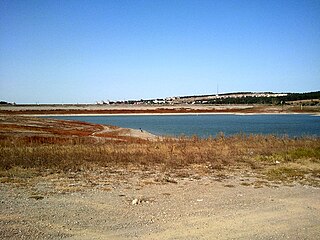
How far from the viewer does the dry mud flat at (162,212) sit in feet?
22.5

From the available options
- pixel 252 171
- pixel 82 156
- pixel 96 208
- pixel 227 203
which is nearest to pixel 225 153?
pixel 252 171

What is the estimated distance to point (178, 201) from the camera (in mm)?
9344

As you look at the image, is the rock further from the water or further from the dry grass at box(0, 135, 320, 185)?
the water

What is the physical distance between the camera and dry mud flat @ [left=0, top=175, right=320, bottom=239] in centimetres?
685

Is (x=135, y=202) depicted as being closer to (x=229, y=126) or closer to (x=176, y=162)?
(x=176, y=162)

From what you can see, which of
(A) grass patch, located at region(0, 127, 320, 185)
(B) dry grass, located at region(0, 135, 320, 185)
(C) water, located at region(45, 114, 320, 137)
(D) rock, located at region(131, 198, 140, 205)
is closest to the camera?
(D) rock, located at region(131, 198, 140, 205)

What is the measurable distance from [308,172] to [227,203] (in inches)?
246

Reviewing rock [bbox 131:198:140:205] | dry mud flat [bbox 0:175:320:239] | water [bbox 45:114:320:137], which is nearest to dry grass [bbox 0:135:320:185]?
dry mud flat [bbox 0:175:320:239]

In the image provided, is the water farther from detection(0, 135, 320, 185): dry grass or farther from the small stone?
the small stone

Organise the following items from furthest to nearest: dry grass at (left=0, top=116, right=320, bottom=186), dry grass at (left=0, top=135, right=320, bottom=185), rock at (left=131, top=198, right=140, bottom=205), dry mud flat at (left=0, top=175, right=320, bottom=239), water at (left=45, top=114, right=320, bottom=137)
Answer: water at (left=45, top=114, right=320, bottom=137), dry grass at (left=0, top=135, right=320, bottom=185), dry grass at (left=0, top=116, right=320, bottom=186), rock at (left=131, top=198, right=140, bottom=205), dry mud flat at (left=0, top=175, right=320, bottom=239)

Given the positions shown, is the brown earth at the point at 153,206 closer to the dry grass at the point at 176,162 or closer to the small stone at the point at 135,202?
the small stone at the point at 135,202

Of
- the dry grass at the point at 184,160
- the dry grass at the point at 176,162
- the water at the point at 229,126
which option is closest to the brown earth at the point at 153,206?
the dry grass at the point at 176,162

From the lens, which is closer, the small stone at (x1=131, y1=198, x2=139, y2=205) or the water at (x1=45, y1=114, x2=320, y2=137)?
the small stone at (x1=131, y1=198, x2=139, y2=205)

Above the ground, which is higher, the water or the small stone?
the small stone
